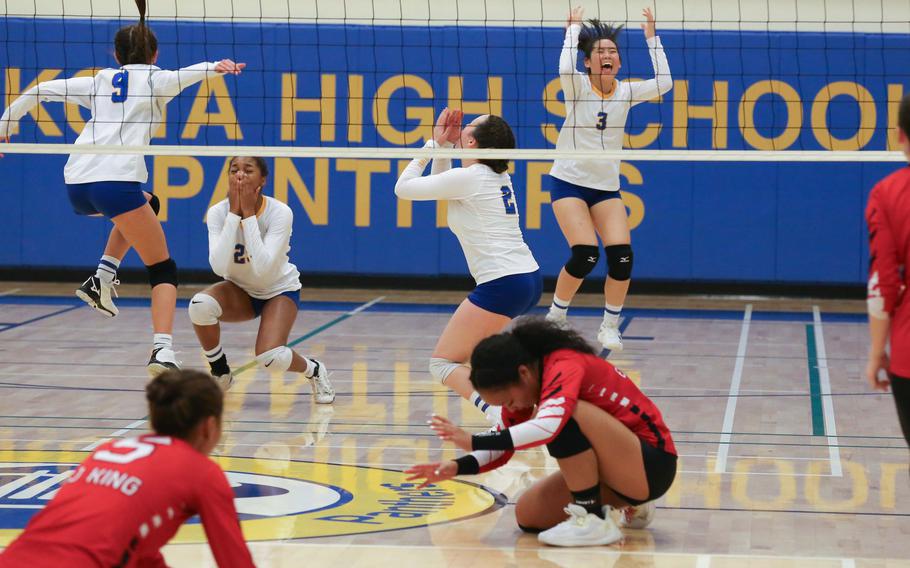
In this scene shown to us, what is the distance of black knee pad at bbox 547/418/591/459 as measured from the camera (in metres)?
4.18

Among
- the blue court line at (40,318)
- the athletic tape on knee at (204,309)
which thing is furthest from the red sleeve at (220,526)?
the blue court line at (40,318)

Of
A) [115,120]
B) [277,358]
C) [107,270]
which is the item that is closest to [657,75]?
[277,358]

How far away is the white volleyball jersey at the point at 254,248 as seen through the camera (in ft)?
21.9

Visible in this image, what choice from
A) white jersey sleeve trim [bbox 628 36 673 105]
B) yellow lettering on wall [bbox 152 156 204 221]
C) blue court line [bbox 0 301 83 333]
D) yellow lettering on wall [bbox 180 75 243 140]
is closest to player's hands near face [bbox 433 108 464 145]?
white jersey sleeve trim [bbox 628 36 673 105]

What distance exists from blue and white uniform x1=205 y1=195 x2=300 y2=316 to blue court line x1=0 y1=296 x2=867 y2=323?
15.0 ft

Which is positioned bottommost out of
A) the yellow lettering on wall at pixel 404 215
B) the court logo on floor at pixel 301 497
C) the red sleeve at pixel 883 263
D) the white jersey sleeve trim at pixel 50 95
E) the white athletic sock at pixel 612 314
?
the court logo on floor at pixel 301 497

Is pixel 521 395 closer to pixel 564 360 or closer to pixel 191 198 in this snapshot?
pixel 564 360

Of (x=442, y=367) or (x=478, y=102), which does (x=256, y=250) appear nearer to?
(x=442, y=367)

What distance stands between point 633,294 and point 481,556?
9075 millimetres

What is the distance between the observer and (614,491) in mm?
4387

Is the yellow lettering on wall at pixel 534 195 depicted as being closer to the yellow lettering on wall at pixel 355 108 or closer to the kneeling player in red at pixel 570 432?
the yellow lettering on wall at pixel 355 108

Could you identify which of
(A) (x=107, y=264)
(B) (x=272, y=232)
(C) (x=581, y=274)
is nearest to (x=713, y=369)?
(C) (x=581, y=274)

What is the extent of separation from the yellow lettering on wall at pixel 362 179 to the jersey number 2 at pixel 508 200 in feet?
22.3

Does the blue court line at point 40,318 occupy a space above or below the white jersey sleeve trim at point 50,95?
below
